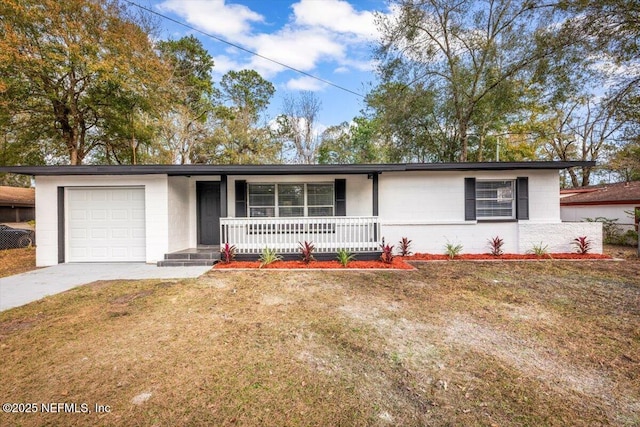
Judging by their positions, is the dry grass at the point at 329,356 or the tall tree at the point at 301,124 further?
the tall tree at the point at 301,124

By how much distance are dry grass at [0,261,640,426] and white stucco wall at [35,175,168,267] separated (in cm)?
227

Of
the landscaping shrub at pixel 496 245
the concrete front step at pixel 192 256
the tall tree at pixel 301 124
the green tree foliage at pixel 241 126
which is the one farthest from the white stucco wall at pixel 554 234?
the green tree foliage at pixel 241 126

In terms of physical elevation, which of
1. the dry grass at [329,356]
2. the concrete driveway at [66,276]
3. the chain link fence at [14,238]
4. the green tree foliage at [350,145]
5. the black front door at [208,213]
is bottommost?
the dry grass at [329,356]

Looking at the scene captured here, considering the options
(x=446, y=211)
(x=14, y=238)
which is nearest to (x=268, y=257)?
(x=446, y=211)

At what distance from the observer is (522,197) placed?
8.02 metres

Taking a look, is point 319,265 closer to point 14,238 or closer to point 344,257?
point 344,257

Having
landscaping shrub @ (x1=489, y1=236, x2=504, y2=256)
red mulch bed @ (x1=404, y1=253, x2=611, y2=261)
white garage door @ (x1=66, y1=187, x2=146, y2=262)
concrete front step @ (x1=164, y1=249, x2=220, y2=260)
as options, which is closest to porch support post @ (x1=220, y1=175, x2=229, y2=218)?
concrete front step @ (x1=164, y1=249, x2=220, y2=260)

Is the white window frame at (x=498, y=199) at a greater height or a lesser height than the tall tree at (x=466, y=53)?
lesser

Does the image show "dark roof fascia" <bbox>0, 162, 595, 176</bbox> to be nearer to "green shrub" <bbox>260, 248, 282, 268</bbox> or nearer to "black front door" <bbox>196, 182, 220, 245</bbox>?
"black front door" <bbox>196, 182, 220, 245</bbox>

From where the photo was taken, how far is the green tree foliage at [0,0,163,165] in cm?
1021

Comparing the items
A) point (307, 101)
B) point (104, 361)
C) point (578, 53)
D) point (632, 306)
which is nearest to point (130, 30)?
point (307, 101)

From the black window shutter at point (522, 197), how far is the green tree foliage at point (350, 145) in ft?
44.8

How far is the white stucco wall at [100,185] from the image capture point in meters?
7.02

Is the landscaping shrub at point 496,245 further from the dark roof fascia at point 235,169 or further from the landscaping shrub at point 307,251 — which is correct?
the landscaping shrub at point 307,251
